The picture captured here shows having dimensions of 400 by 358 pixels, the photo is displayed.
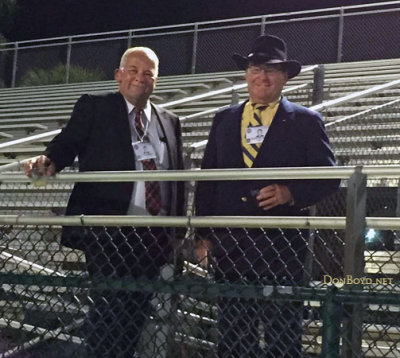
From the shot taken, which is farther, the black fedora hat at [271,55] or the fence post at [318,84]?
the fence post at [318,84]

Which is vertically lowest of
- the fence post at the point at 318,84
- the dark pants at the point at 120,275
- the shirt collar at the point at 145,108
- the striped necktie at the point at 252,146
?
the dark pants at the point at 120,275

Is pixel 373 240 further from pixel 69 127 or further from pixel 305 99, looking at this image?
pixel 305 99

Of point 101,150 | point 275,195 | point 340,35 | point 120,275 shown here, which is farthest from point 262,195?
point 340,35

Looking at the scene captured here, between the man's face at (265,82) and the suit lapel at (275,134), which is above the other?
the man's face at (265,82)

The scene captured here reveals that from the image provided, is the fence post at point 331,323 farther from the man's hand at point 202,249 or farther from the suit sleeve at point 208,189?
the suit sleeve at point 208,189

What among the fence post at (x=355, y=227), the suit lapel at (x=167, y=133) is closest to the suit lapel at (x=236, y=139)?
the suit lapel at (x=167, y=133)

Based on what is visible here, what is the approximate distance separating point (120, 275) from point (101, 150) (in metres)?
0.51

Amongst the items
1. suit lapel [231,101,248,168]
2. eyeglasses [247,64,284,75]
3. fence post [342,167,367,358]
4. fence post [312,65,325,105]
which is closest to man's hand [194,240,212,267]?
suit lapel [231,101,248,168]

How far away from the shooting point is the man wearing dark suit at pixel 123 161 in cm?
301

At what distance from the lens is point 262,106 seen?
120 inches

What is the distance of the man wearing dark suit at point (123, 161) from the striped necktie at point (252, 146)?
0.31 metres

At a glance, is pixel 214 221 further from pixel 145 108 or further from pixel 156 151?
pixel 145 108

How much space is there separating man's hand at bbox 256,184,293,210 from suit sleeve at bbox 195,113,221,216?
0.25 m

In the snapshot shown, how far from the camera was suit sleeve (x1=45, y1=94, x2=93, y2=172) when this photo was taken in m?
3.14
